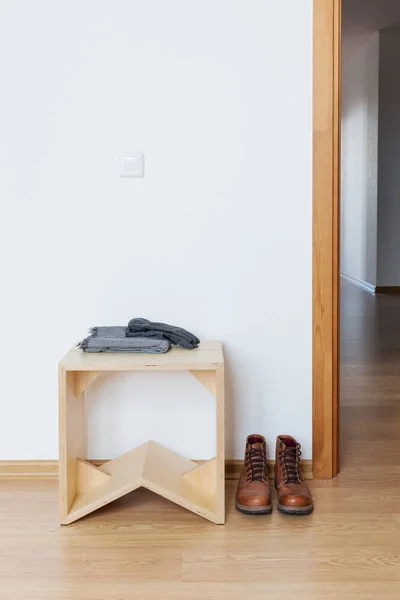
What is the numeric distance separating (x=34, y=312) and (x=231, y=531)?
996mm

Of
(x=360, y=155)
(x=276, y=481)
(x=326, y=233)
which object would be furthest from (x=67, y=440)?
(x=360, y=155)

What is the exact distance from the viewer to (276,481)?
2.46 meters

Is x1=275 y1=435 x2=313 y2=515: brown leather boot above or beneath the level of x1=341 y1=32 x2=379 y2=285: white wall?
beneath

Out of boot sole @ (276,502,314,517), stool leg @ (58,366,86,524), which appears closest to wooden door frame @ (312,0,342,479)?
boot sole @ (276,502,314,517)

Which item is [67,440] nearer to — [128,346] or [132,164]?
[128,346]

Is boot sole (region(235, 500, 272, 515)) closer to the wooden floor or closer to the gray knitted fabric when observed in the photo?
the wooden floor

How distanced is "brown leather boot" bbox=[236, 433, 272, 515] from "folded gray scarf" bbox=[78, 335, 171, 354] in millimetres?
479

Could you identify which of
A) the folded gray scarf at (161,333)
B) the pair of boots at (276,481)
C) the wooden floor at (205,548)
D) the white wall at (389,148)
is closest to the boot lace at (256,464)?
the pair of boots at (276,481)

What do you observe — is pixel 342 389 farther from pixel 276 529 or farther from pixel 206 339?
pixel 276 529

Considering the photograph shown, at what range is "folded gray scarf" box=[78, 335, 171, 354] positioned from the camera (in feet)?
7.55

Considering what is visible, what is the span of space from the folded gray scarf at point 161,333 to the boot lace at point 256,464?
409 millimetres

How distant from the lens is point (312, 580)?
187 centimetres

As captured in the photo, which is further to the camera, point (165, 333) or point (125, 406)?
point (125, 406)

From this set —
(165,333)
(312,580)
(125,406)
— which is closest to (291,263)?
(165,333)
